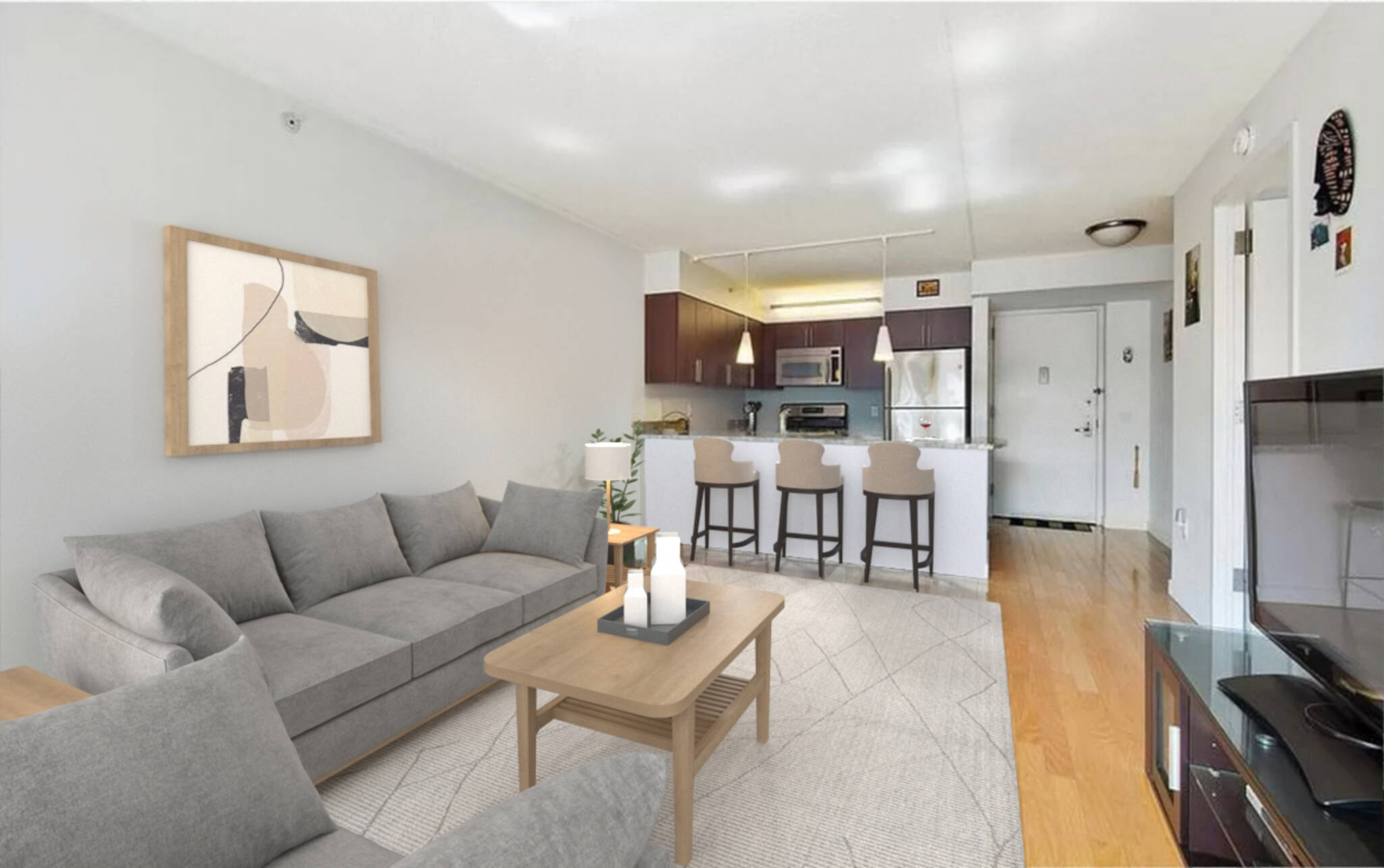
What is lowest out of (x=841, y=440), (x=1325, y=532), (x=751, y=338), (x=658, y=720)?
(x=658, y=720)

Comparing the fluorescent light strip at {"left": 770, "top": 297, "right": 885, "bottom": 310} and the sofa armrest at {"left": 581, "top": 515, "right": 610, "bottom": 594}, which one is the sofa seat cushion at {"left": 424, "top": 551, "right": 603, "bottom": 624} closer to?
the sofa armrest at {"left": 581, "top": 515, "right": 610, "bottom": 594}

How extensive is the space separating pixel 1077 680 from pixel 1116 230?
3.36 meters

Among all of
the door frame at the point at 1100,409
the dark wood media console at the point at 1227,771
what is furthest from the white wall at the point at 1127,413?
the dark wood media console at the point at 1227,771

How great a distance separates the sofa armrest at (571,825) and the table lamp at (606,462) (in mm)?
3126

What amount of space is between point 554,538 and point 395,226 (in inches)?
70.4

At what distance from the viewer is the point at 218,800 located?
2.98ft

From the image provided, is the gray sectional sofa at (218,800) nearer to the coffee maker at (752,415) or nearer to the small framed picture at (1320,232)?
the small framed picture at (1320,232)

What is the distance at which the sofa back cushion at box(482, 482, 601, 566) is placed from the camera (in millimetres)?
3133

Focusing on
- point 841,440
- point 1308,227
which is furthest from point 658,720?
point 841,440

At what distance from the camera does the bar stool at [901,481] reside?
4.03m

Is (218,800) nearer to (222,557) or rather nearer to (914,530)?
(222,557)

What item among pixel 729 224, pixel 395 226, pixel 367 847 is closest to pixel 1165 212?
pixel 729 224

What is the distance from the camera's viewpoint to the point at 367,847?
106cm

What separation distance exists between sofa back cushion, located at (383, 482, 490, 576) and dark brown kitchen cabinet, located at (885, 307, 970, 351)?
4.31 meters
